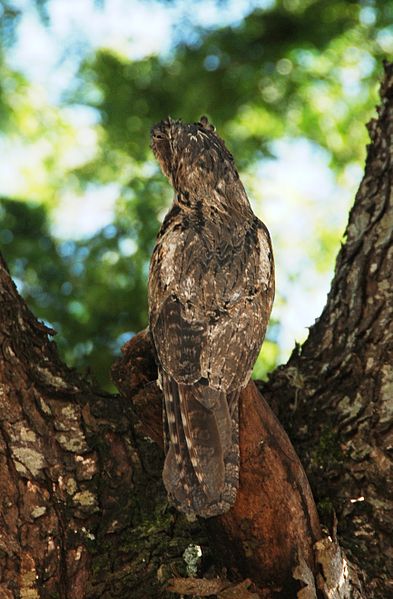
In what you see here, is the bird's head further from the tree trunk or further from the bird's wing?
the tree trunk

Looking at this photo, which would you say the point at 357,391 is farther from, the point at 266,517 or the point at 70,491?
the point at 70,491

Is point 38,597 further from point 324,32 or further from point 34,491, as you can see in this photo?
point 324,32

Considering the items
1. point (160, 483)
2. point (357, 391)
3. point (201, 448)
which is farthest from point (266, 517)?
point (357, 391)

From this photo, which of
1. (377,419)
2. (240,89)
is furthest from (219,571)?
(240,89)

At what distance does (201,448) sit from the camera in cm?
299

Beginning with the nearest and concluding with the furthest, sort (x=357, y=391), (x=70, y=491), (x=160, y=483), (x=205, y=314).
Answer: (x=205, y=314) < (x=70, y=491) < (x=160, y=483) < (x=357, y=391)

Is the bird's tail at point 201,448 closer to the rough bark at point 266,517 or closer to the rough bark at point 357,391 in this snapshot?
the rough bark at point 266,517

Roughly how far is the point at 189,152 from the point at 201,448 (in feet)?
4.72

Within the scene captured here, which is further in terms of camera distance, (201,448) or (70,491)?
(70,491)

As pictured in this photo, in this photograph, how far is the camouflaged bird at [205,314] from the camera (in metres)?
2.98

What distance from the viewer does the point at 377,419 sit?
3619 millimetres

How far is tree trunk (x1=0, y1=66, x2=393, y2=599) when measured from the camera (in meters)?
3.10

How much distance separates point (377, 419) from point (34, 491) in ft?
4.37

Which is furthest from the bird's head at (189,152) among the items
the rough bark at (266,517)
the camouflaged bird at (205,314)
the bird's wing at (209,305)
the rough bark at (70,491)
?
the rough bark at (266,517)
